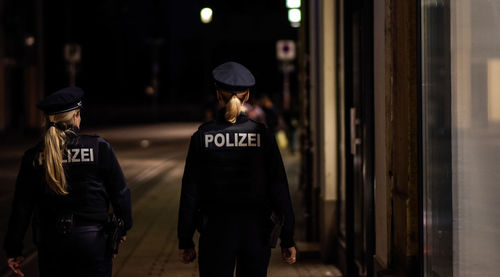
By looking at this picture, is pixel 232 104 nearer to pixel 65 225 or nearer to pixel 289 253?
pixel 289 253

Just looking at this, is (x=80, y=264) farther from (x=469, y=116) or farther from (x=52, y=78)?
(x=52, y=78)

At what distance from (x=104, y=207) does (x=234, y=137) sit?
0.84 metres

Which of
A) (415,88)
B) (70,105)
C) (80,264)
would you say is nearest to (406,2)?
(415,88)

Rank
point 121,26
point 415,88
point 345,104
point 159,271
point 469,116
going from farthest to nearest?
point 121,26, point 159,271, point 345,104, point 415,88, point 469,116

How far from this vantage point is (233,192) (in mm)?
4699

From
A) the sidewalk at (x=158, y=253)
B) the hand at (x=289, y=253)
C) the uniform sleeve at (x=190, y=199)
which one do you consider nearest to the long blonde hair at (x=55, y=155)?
the uniform sleeve at (x=190, y=199)

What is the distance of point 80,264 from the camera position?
15.3 ft

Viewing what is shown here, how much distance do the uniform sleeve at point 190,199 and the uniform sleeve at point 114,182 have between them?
36 centimetres

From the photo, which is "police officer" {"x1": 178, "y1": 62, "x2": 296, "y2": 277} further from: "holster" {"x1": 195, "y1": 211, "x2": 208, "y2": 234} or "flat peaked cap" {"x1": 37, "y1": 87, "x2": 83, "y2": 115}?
"flat peaked cap" {"x1": 37, "y1": 87, "x2": 83, "y2": 115}

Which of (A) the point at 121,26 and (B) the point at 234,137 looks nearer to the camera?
(B) the point at 234,137

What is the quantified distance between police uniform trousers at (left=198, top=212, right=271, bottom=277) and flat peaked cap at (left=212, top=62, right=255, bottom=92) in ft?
2.29

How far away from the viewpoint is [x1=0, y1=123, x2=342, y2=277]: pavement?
8773 mm

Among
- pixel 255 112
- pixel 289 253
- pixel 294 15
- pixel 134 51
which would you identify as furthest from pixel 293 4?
pixel 134 51

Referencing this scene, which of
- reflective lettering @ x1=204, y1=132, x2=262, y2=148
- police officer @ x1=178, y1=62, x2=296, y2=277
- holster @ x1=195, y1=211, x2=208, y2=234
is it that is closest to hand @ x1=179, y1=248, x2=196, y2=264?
police officer @ x1=178, y1=62, x2=296, y2=277
